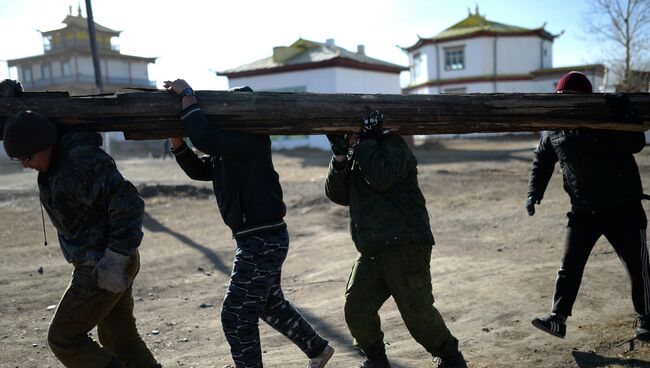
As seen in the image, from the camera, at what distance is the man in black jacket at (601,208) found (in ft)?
13.0

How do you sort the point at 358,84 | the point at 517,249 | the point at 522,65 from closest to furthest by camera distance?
1. the point at 517,249
2. the point at 358,84
3. the point at 522,65

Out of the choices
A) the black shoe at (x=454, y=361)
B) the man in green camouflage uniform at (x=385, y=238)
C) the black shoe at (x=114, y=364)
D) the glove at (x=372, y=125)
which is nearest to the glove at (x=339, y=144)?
the man in green camouflage uniform at (x=385, y=238)

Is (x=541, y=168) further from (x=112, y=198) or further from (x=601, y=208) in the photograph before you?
(x=112, y=198)

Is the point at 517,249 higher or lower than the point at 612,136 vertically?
lower

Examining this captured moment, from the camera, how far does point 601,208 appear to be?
3.98m

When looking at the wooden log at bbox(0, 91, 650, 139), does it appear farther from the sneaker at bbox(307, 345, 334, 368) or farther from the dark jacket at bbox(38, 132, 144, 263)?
the sneaker at bbox(307, 345, 334, 368)

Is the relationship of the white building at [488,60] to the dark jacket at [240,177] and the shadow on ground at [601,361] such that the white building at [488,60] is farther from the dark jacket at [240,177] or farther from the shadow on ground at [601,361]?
the dark jacket at [240,177]

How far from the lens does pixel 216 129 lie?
3289mm

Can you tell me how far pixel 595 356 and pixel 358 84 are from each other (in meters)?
26.1

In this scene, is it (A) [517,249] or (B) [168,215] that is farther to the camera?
(B) [168,215]

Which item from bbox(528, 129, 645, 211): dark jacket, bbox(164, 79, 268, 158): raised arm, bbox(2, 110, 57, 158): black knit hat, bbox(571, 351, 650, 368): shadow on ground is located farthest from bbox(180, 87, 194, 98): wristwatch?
bbox(571, 351, 650, 368): shadow on ground

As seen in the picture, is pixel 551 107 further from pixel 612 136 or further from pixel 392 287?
pixel 392 287

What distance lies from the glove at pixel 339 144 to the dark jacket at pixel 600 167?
5.93 ft

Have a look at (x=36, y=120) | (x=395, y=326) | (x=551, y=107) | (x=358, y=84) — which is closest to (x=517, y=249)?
(x=395, y=326)
